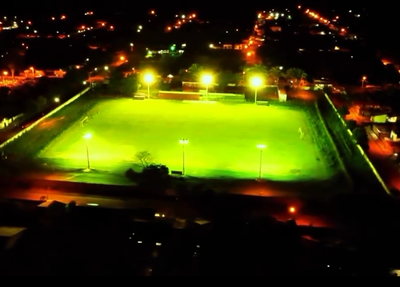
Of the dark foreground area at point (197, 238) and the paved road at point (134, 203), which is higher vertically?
the dark foreground area at point (197, 238)

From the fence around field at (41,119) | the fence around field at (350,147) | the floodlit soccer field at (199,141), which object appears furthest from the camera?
the fence around field at (41,119)

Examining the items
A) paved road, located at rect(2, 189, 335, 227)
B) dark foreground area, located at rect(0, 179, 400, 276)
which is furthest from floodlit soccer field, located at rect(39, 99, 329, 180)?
dark foreground area, located at rect(0, 179, 400, 276)

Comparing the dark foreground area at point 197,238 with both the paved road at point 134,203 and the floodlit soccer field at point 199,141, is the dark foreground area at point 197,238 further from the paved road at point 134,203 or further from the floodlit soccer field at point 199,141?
the floodlit soccer field at point 199,141

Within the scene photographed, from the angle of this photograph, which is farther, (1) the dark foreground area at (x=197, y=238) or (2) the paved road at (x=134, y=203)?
(2) the paved road at (x=134, y=203)

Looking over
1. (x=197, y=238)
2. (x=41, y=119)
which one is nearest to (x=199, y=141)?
(x=41, y=119)

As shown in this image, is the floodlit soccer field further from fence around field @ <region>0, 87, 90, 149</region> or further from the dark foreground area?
the dark foreground area

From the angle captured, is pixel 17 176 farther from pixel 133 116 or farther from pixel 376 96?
pixel 376 96

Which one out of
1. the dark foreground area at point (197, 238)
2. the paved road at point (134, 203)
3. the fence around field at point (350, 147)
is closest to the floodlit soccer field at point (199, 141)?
the fence around field at point (350, 147)
